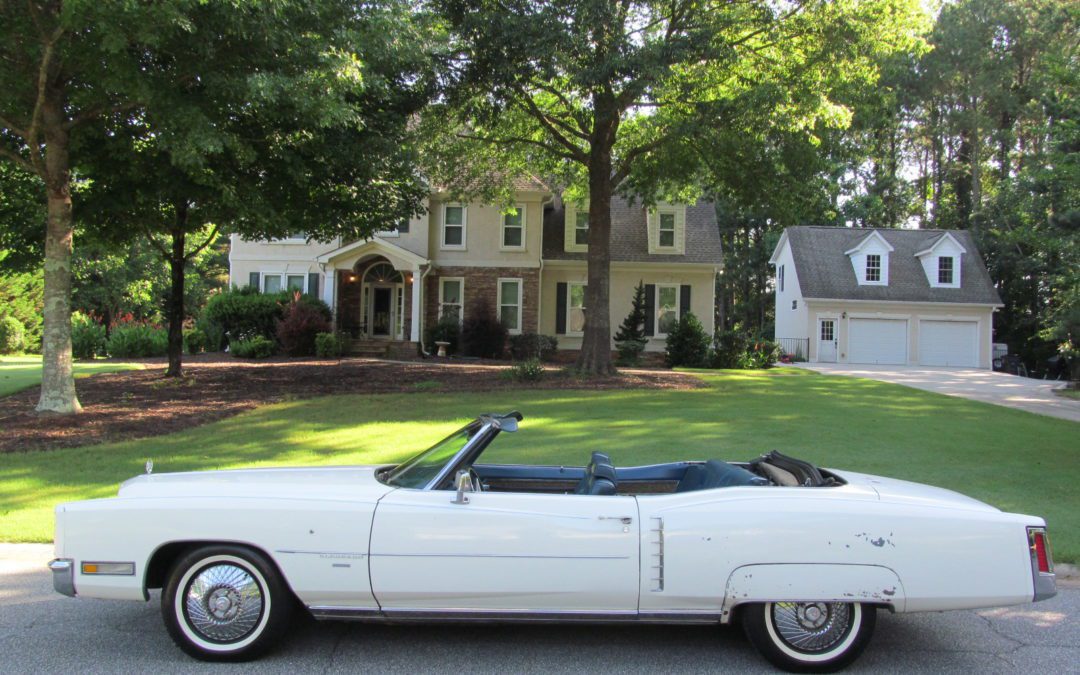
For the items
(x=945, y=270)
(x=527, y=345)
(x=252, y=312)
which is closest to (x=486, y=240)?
(x=527, y=345)

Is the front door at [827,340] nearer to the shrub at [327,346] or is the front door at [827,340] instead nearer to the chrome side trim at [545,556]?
the shrub at [327,346]

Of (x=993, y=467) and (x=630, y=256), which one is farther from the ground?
(x=630, y=256)

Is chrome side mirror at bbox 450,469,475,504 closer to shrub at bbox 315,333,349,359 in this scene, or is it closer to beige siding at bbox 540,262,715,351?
shrub at bbox 315,333,349,359

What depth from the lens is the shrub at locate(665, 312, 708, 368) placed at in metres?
24.2

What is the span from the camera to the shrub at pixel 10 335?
27.2 metres

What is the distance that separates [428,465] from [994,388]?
20502mm

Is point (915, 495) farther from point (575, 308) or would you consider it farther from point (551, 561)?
point (575, 308)

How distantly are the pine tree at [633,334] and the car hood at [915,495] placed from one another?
19757 millimetres

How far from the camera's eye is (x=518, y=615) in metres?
3.68

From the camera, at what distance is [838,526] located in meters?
3.70

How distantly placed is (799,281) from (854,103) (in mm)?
17289

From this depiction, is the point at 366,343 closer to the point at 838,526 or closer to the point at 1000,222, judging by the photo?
the point at 838,526

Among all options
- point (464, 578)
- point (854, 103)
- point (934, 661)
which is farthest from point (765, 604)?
point (854, 103)

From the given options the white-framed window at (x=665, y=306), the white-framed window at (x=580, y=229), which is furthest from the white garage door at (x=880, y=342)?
the white-framed window at (x=580, y=229)
